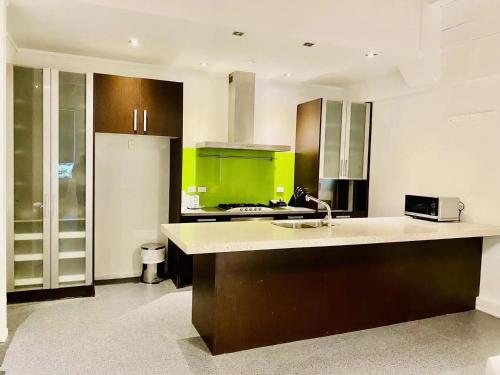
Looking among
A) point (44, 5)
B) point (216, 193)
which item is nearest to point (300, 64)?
point (216, 193)

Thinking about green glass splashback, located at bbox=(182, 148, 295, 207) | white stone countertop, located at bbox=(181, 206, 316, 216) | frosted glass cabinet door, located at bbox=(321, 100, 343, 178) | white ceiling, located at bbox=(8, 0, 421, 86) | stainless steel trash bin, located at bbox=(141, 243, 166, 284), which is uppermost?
white ceiling, located at bbox=(8, 0, 421, 86)

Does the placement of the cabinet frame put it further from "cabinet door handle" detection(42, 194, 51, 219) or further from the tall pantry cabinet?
"cabinet door handle" detection(42, 194, 51, 219)

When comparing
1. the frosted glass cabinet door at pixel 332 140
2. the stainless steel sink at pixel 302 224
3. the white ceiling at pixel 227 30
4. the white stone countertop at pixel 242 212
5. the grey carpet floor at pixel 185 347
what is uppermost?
the white ceiling at pixel 227 30

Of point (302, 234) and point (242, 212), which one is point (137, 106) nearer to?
point (242, 212)

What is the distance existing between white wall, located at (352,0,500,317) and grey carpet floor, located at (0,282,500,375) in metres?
1.03

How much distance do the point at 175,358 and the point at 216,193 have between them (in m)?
2.57

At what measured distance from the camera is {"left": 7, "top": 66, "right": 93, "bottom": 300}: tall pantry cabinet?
3.71 metres

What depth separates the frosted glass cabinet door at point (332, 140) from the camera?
506 centimetres

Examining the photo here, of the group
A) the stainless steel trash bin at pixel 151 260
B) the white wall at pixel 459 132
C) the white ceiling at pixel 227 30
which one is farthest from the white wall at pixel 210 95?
the stainless steel trash bin at pixel 151 260

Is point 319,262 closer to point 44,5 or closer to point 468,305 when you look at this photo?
point 468,305

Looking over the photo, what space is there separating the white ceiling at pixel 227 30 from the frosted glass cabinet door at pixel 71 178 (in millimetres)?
525

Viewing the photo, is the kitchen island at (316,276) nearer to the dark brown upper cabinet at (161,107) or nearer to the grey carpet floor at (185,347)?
the grey carpet floor at (185,347)

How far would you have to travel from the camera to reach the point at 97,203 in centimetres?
448

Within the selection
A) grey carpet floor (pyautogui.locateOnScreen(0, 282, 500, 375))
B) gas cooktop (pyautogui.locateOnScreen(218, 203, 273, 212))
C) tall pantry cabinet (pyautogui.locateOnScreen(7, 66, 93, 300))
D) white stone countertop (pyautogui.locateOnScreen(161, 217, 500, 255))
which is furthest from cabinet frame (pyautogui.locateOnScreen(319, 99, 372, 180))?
tall pantry cabinet (pyautogui.locateOnScreen(7, 66, 93, 300))
